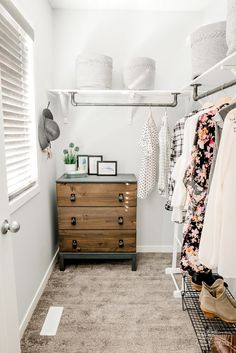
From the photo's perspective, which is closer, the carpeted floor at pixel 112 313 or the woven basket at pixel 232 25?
the woven basket at pixel 232 25

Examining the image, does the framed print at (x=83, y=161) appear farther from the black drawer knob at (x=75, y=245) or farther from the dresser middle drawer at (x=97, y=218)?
the black drawer knob at (x=75, y=245)

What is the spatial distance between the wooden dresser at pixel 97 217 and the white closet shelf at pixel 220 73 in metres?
1.04

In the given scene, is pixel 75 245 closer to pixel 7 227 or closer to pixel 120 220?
pixel 120 220

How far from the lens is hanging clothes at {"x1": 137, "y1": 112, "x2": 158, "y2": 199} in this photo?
8.07ft

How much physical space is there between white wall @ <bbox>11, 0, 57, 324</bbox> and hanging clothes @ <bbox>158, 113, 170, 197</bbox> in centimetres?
110

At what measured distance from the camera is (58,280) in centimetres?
230

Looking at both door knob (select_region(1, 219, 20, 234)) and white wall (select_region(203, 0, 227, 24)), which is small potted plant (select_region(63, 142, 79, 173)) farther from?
white wall (select_region(203, 0, 227, 24))

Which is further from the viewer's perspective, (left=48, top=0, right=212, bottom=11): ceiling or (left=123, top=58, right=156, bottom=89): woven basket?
(left=48, top=0, right=212, bottom=11): ceiling

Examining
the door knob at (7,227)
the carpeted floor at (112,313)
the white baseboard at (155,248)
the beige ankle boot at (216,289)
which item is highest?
the door knob at (7,227)

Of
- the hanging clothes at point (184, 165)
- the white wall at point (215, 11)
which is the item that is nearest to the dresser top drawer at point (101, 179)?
the hanging clothes at point (184, 165)

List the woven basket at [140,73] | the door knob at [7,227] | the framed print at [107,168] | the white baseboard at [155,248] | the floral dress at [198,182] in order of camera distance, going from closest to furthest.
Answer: the door knob at [7,227] < the floral dress at [198,182] < the woven basket at [140,73] < the framed print at [107,168] < the white baseboard at [155,248]

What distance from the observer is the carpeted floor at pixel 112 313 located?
1.59m

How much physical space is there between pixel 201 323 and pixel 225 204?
1.08 metres

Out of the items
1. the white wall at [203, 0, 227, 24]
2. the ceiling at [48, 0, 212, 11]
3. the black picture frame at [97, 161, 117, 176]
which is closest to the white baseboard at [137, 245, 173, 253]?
the black picture frame at [97, 161, 117, 176]
